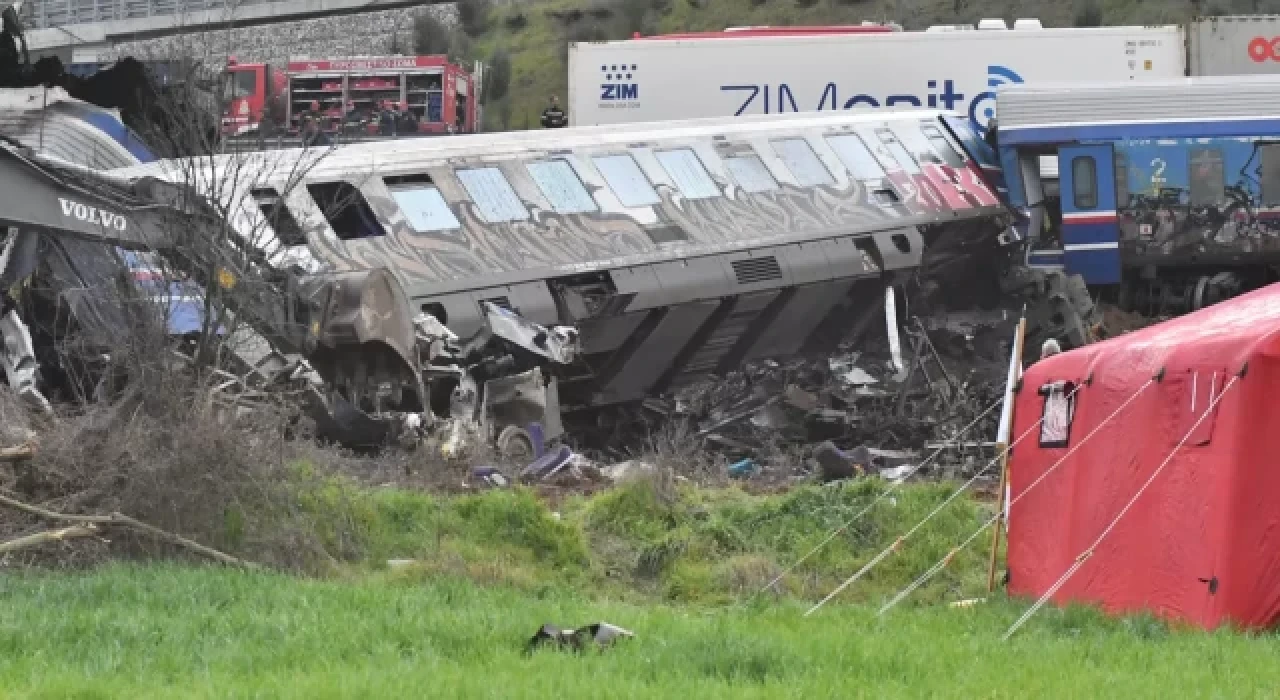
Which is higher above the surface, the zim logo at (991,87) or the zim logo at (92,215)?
the zim logo at (92,215)

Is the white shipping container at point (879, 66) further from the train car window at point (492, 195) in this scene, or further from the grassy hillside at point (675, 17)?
the grassy hillside at point (675, 17)

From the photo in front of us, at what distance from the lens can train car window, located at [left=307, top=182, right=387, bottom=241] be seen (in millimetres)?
18344

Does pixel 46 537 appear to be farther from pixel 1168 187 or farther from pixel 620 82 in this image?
pixel 620 82

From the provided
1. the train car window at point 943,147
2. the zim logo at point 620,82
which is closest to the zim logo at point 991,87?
the zim logo at point 620,82

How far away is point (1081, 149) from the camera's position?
22234 millimetres

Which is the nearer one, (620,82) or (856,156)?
(856,156)

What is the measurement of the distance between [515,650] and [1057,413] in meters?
4.94

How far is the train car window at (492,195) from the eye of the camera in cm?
1923

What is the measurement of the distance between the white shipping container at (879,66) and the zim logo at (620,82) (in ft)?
0.19

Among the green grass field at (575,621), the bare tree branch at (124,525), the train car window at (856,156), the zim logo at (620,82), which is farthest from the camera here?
the zim logo at (620,82)

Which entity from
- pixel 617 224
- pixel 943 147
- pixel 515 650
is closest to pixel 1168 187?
pixel 943 147

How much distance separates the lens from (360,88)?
131ft

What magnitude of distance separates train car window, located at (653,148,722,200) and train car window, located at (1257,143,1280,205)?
240 inches

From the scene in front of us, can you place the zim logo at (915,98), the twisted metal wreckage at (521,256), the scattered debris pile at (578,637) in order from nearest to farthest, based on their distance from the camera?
the scattered debris pile at (578,637) < the twisted metal wreckage at (521,256) < the zim logo at (915,98)
